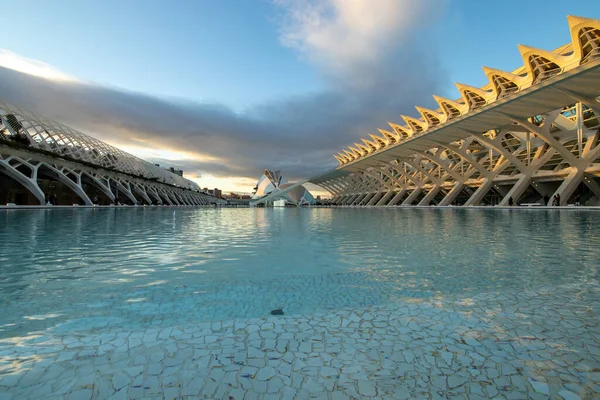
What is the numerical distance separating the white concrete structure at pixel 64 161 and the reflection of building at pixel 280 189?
77.9 ft

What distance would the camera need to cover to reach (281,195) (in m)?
75.4

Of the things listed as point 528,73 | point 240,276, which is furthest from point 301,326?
point 528,73

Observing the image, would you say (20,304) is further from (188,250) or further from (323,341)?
(188,250)

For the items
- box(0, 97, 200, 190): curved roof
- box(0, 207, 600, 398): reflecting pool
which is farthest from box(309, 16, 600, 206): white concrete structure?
box(0, 97, 200, 190): curved roof

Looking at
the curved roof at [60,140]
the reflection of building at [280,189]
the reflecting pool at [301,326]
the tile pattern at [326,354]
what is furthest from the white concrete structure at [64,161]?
the tile pattern at [326,354]

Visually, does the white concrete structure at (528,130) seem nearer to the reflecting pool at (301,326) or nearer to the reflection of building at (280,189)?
the reflecting pool at (301,326)

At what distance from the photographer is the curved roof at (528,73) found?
16.1 metres

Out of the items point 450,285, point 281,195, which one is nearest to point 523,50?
point 450,285

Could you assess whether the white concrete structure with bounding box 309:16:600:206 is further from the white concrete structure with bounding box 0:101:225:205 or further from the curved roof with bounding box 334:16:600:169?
the white concrete structure with bounding box 0:101:225:205

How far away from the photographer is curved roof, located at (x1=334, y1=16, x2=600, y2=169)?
1611 centimetres

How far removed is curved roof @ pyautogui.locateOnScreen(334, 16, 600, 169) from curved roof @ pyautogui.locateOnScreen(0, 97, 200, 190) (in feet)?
116

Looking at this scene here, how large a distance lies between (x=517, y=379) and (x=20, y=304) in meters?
3.88

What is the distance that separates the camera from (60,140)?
138 ft

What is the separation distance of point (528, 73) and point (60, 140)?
161 ft
